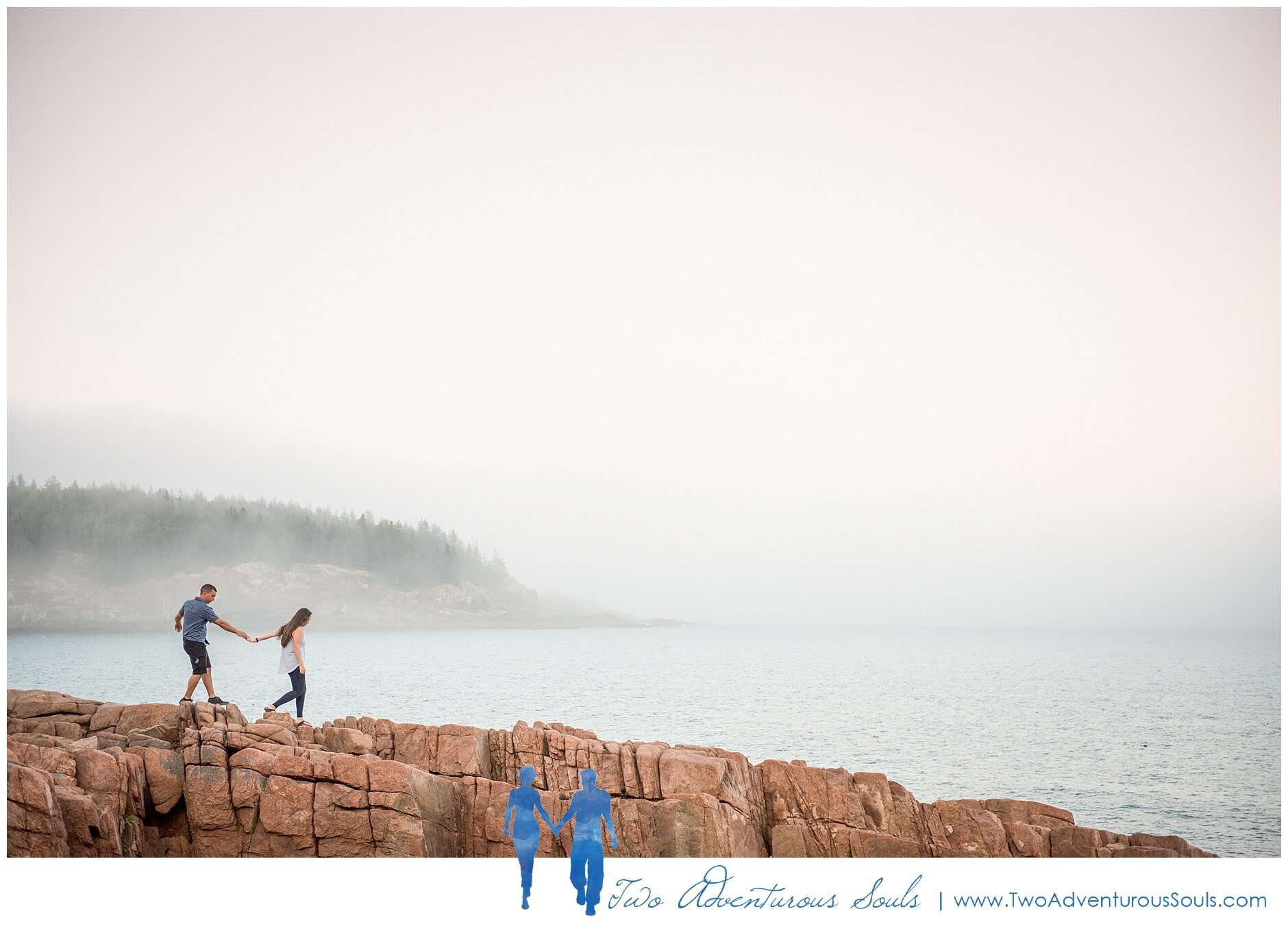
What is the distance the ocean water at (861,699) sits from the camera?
26656 mm

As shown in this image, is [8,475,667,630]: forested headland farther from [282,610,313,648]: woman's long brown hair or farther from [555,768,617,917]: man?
[555,768,617,917]: man

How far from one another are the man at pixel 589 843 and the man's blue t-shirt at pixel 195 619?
5.68 meters

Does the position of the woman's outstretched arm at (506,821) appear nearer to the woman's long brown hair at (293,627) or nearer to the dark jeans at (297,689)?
the dark jeans at (297,689)

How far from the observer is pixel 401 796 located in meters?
9.76

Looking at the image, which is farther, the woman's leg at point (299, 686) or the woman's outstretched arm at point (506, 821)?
the woman's leg at point (299, 686)

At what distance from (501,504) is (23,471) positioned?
20400 mm

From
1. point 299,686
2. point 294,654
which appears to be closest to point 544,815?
point 299,686

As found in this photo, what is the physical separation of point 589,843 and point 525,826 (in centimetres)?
66

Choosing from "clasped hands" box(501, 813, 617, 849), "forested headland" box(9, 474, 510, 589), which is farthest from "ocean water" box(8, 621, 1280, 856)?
"clasped hands" box(501, 813, 617, 849)

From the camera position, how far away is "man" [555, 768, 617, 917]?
8797 mm
